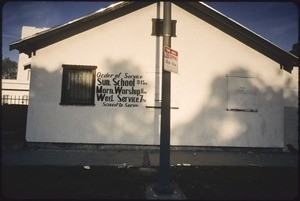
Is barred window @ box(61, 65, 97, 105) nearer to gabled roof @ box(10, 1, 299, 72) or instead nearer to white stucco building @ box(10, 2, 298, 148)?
white stucco building @ box(10, 2, 298, 148)

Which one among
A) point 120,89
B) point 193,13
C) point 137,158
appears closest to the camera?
point 137,158

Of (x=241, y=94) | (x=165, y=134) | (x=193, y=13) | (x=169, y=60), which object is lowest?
(x=165, y=134)

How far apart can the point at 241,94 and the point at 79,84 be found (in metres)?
6.10

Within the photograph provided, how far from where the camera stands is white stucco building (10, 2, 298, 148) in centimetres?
864

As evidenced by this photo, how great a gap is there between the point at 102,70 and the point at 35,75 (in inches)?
94.3

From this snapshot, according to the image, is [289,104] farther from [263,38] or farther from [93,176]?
[93,176]

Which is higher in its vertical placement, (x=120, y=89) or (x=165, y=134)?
(x=120, y=89)

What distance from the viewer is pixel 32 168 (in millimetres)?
6109

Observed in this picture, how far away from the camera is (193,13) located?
30.0 feet

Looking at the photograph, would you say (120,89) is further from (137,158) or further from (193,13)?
(193,13)

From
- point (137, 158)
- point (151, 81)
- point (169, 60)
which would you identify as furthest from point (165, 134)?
point (151, 81)

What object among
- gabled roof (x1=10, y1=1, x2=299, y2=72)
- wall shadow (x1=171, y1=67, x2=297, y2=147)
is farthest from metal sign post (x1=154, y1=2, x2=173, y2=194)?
gabled roof (x1=10, y1=1, x2=299, y2=72)

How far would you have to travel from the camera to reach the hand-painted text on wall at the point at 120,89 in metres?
8.78

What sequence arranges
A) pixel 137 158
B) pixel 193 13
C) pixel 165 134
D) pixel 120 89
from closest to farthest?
pixel 165 134 → pixel 137 158 → pixel 120 89 → pixel 193 13
